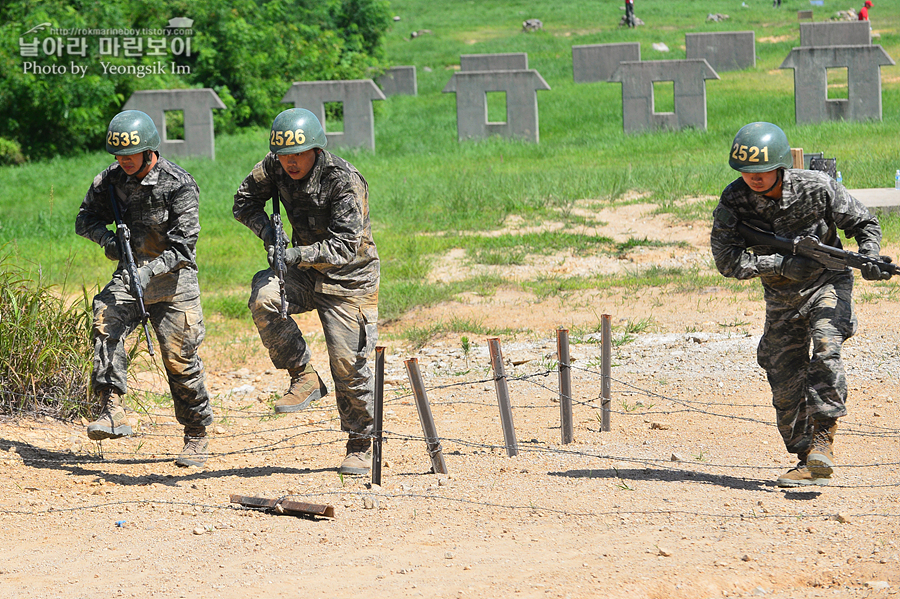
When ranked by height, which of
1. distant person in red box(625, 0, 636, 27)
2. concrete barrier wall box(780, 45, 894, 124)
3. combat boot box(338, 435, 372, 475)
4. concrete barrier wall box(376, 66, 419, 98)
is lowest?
combat boot box(338, 435, 372, 475)

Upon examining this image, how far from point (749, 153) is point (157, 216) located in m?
3.28

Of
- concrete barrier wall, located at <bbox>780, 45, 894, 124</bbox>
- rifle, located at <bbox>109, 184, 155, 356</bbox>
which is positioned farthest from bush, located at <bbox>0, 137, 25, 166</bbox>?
rifle, located at <bbox>109, 184, 155, 356</bbox>

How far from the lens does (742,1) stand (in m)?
48.2

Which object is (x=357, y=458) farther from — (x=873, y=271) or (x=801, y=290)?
(x=873, y=271)

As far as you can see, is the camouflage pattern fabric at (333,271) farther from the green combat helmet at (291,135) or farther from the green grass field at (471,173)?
the green grass field at (471,173)

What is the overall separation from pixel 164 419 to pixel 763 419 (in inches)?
166

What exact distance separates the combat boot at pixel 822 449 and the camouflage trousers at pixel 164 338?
3.44 metres

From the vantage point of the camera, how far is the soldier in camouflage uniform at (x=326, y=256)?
225 inches

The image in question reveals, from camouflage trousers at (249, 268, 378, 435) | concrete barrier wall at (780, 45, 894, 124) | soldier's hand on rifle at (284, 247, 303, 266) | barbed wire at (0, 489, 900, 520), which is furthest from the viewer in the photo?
concrete barrier wall at (780, 45, 894, 124)

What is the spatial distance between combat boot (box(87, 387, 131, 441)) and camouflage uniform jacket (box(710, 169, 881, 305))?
330 centimetres

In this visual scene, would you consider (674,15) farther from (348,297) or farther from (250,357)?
(348,297)

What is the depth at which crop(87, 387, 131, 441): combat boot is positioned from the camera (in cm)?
569

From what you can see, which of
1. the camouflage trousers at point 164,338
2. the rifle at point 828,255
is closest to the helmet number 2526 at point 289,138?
the camouflage trousers at point 164,338

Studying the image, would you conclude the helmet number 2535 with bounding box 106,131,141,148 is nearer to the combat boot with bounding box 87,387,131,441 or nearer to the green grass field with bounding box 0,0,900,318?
the combat boot with bounding box 87,387,131,441
